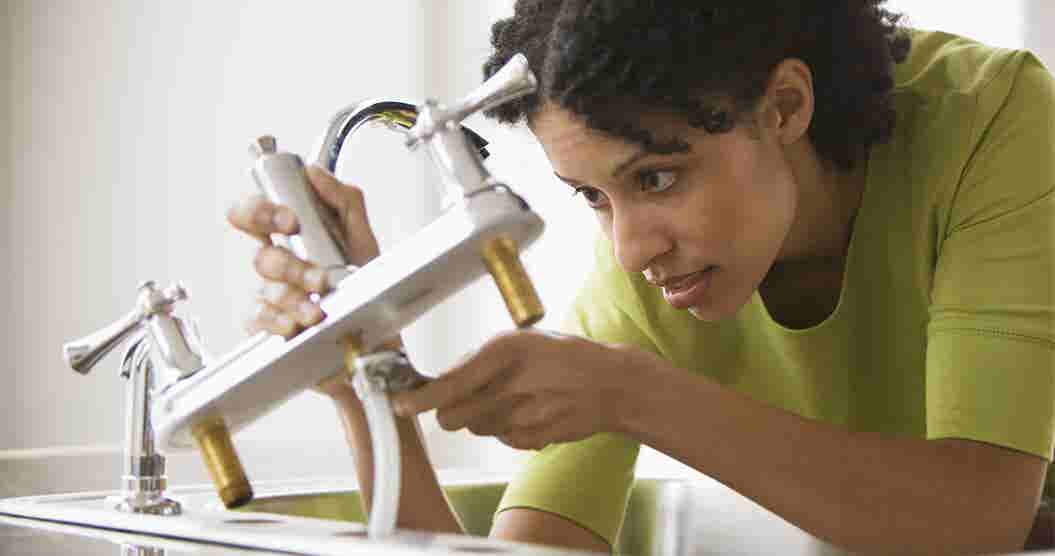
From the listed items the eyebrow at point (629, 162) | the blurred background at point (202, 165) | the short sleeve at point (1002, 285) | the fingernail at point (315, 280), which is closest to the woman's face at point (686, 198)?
the eyebrow at point (629, 162)

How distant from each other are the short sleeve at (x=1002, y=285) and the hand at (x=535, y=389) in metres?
0.20

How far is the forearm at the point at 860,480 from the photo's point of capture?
70 centimetres

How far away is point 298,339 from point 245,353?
0.05m

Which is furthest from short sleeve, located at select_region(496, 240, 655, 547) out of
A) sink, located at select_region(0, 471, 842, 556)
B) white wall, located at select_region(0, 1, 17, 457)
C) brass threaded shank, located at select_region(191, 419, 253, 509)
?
white wall, located at select_region(0, 1, 17, 457)

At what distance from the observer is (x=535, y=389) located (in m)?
0.63

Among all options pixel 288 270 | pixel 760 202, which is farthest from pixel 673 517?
pixel 288 270

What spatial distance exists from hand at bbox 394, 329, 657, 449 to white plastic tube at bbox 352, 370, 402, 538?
0.09ft

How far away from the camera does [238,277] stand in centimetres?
181

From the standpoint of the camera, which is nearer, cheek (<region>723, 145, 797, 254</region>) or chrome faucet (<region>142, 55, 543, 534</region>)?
chrome faucet (<region>142, 55, 543, 534</region>)

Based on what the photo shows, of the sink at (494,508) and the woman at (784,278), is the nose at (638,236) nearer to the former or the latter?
the woman at (784,278)

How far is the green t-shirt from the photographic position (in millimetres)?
753

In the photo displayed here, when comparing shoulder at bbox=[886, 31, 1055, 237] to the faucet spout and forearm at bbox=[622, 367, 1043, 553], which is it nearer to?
forearm at bbox=[622, 367, 1043, 553]

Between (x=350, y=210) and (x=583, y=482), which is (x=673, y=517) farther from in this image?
(x=350, y=210)

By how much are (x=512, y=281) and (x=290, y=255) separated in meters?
0.12
